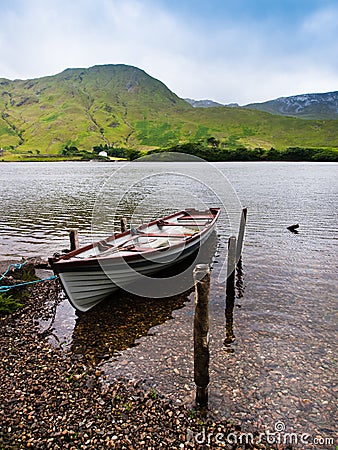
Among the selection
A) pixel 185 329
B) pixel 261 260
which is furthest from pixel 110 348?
pixel 261 260

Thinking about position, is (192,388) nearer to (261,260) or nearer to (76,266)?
(76,266)

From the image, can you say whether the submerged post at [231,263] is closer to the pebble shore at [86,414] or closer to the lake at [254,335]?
the lake at [254,335]

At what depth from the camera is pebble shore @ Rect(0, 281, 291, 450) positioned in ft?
22.4

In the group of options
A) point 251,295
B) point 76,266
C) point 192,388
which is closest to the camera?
point 192,388

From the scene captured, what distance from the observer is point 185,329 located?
457 inches

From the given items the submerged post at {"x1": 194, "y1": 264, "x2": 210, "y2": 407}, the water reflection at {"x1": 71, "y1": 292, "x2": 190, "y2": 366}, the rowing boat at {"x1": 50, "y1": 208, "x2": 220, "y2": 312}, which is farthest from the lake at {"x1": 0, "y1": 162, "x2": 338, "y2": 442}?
the rowing boat at {"x1": 50, "y1": 208, "x2": 220, "y2": 312}

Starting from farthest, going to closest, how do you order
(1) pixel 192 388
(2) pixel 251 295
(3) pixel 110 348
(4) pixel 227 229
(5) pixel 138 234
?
(4) pixel 227 229
(5) pixel 138 234
(2) pixel 251 295
(3) pixel 110 348
(1) pixel 192 388

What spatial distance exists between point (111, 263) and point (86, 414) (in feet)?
16.7

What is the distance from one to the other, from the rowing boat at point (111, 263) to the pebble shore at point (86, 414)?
8.49ft

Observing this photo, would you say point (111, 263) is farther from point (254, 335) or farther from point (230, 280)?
point (254, 335)

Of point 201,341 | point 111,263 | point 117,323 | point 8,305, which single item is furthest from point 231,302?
point 8,305

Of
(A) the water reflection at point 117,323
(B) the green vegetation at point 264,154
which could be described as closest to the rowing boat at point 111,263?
(A) the water reflection at point 117,323

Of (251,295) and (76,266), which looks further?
(251,295)

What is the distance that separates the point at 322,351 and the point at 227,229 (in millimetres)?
18596
